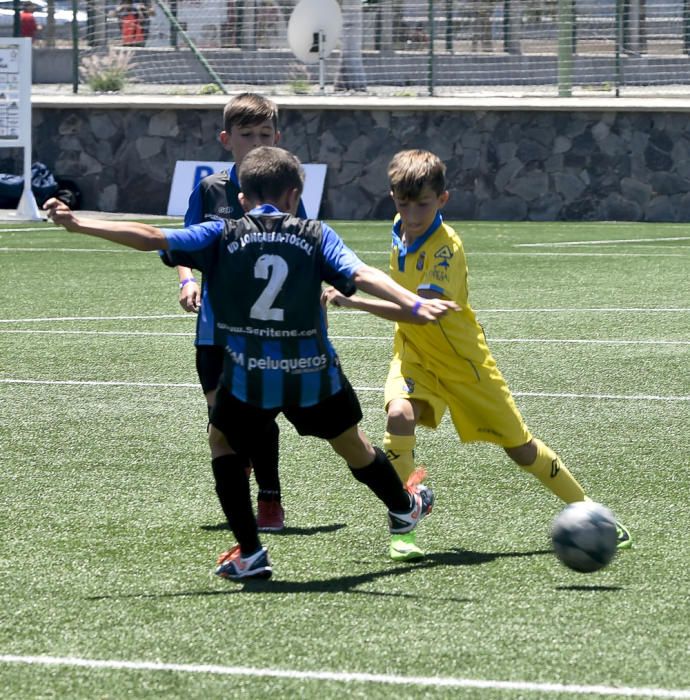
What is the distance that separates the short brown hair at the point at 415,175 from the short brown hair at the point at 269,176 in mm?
558

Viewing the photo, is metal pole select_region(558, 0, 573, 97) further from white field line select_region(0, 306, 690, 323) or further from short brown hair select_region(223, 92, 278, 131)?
short brown hair select_region(223, 92, 278, 131)

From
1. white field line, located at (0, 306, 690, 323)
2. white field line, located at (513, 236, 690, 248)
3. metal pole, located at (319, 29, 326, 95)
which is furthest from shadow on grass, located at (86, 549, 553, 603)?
metal pole, located at (319, 29, 326, 95)

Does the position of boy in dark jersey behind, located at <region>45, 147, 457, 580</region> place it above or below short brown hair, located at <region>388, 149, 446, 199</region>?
below

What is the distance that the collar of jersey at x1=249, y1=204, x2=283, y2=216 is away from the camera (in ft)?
→ 15.7

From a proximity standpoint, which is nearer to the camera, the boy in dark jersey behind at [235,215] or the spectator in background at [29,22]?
the boy in dark jersey behind at [235,215]

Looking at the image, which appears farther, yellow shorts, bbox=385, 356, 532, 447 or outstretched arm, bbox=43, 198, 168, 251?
yellow shorts, bbox=385, 356, 532, 447

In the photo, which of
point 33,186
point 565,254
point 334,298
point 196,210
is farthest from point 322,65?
point 334,298

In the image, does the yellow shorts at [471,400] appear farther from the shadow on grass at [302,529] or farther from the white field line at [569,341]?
the white field line at [569,341]

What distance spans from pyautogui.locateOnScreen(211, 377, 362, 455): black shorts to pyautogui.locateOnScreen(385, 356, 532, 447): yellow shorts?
2.07 feet

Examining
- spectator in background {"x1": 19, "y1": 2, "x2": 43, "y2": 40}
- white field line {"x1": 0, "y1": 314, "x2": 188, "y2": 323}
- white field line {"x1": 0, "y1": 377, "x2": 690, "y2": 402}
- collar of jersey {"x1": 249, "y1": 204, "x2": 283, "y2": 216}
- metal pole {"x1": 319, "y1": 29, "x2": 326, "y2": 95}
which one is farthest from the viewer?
spectator in background {"x1": 19, "y1": 2, "x2": 43, "y2": 40}

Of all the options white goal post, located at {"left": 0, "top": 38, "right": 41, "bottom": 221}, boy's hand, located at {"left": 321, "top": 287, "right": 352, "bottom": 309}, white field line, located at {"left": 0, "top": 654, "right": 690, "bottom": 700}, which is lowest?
white field line, located at {"left": 0, "top": 654, "right": 690, "bottom": 700}

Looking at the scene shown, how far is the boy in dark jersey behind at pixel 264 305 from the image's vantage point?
4.71 meters

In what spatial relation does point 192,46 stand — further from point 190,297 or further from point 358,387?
point 190,297

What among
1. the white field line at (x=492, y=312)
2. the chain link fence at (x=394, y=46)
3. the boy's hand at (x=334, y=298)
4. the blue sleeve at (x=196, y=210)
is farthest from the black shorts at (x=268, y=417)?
the chain link fence at (x=394, y=46)
